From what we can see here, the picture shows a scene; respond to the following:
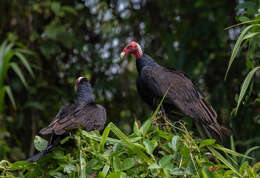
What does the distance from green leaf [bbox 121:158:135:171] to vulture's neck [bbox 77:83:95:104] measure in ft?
4.53

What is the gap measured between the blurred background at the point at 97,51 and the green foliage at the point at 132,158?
239 cm

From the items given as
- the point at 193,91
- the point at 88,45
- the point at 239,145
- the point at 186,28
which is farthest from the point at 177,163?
the point at 186,28

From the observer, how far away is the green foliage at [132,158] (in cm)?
143

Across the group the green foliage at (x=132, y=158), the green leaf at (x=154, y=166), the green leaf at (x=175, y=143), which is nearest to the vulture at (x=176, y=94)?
the green foliage at (x=132, y=158)

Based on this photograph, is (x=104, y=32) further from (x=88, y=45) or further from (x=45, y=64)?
(x=45, y=64)

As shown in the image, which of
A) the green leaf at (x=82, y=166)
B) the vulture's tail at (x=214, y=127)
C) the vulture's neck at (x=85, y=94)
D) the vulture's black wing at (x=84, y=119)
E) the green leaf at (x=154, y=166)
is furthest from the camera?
the vulture's neck at (x=85, y=94)

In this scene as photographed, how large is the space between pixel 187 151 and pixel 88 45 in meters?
3.12

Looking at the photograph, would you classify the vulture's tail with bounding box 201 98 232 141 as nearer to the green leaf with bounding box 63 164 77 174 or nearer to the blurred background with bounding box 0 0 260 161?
the green leaf with bounding box 63 164 77 174

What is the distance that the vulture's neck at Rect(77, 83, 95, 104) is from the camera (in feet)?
9.22

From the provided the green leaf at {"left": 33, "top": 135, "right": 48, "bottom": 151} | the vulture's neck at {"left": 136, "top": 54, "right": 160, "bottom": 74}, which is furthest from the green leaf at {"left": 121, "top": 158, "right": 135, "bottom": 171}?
the vulture's neck at {"left": 136, "top": 54, "right": 160, "bottom": 74}

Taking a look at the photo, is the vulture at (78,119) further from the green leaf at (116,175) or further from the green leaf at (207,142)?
the green leaf at (207,142)

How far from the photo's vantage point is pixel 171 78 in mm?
2637

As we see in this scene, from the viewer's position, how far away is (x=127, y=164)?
4.66ft

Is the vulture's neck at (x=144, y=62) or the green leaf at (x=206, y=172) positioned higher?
the vulture's neck at (x=144, y=62)
